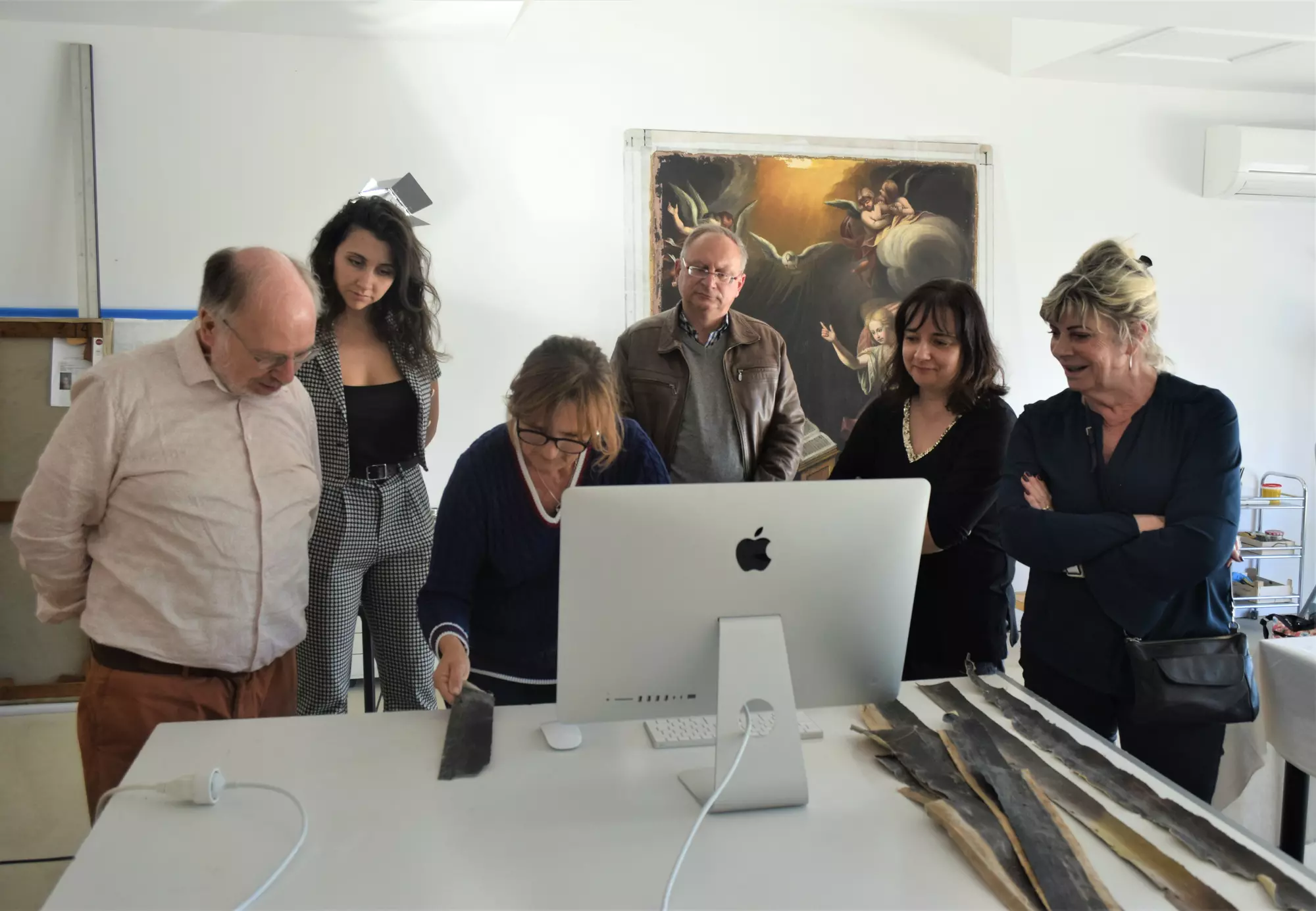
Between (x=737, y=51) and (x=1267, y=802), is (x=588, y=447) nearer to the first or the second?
(x=1267, y=802)

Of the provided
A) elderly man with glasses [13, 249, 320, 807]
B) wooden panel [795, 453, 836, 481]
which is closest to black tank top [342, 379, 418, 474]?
elderly man with glasses [13, 249, 320, 807]

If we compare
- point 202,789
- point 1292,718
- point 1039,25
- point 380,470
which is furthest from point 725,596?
point 1039,25

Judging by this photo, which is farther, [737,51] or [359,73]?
[737,51]

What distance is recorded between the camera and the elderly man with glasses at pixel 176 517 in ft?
5.39

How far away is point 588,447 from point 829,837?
84 centimetres

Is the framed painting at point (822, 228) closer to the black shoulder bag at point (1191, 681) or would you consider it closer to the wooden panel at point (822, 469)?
the wooden panel at point (822, 469)

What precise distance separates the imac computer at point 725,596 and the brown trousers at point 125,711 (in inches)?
31.5

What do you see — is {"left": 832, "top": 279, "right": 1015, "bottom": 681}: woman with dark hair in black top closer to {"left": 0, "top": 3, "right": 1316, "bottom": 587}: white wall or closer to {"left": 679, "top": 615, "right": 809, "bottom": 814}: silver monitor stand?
{"left": 679, "top": 615, "right": 809, "bottom": 814}: silver monitor stand

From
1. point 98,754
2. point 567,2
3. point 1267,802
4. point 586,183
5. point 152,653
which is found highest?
point 567,2

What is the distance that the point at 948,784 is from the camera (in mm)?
1389

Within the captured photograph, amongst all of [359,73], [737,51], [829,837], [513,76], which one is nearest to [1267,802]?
[829,837]

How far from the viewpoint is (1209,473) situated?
1.75 m

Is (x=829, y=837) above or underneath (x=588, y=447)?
underneath

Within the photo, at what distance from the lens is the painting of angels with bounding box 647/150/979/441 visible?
4.11 metres
